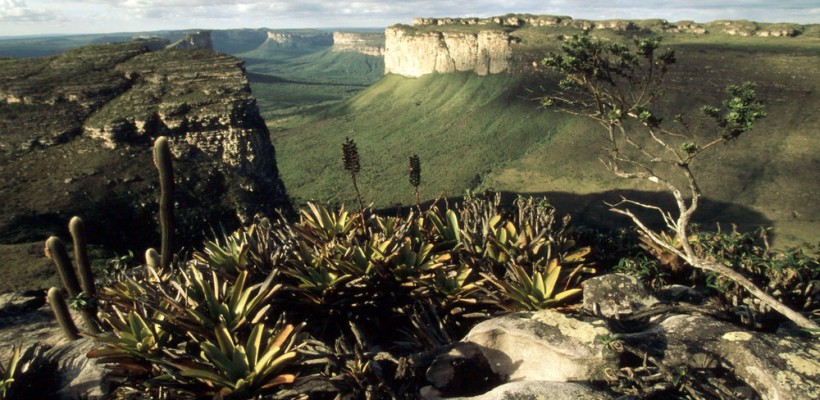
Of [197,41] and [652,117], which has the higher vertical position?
[197,41]

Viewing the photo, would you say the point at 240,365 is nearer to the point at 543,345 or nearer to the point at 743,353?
the point at 543,345

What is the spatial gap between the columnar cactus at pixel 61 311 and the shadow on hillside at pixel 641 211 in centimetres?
4174

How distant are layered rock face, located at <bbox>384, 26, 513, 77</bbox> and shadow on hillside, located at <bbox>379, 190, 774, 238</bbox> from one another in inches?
2156

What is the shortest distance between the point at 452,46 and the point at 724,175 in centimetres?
7736

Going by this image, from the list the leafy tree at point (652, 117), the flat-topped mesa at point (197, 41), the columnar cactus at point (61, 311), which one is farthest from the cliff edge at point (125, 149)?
the flat-topped mesa at point (197, 41)

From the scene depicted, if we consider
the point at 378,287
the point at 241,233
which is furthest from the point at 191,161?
the point at 378,287

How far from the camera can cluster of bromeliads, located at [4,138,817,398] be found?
13.7 ft

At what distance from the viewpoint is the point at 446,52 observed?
120 meters

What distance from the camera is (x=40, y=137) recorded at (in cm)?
3666

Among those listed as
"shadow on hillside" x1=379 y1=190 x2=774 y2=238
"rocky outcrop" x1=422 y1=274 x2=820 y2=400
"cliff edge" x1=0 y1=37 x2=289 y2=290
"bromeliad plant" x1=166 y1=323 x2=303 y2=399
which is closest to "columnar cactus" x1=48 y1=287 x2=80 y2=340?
"bromeliad plant" x1=166 y1=323 x2=303 y2=399

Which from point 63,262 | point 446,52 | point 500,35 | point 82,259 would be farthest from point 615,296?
point 446,52

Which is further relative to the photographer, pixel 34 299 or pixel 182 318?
pixel 34 299

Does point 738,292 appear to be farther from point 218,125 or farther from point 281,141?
point 281,141

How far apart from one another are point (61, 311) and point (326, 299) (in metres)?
4.53
